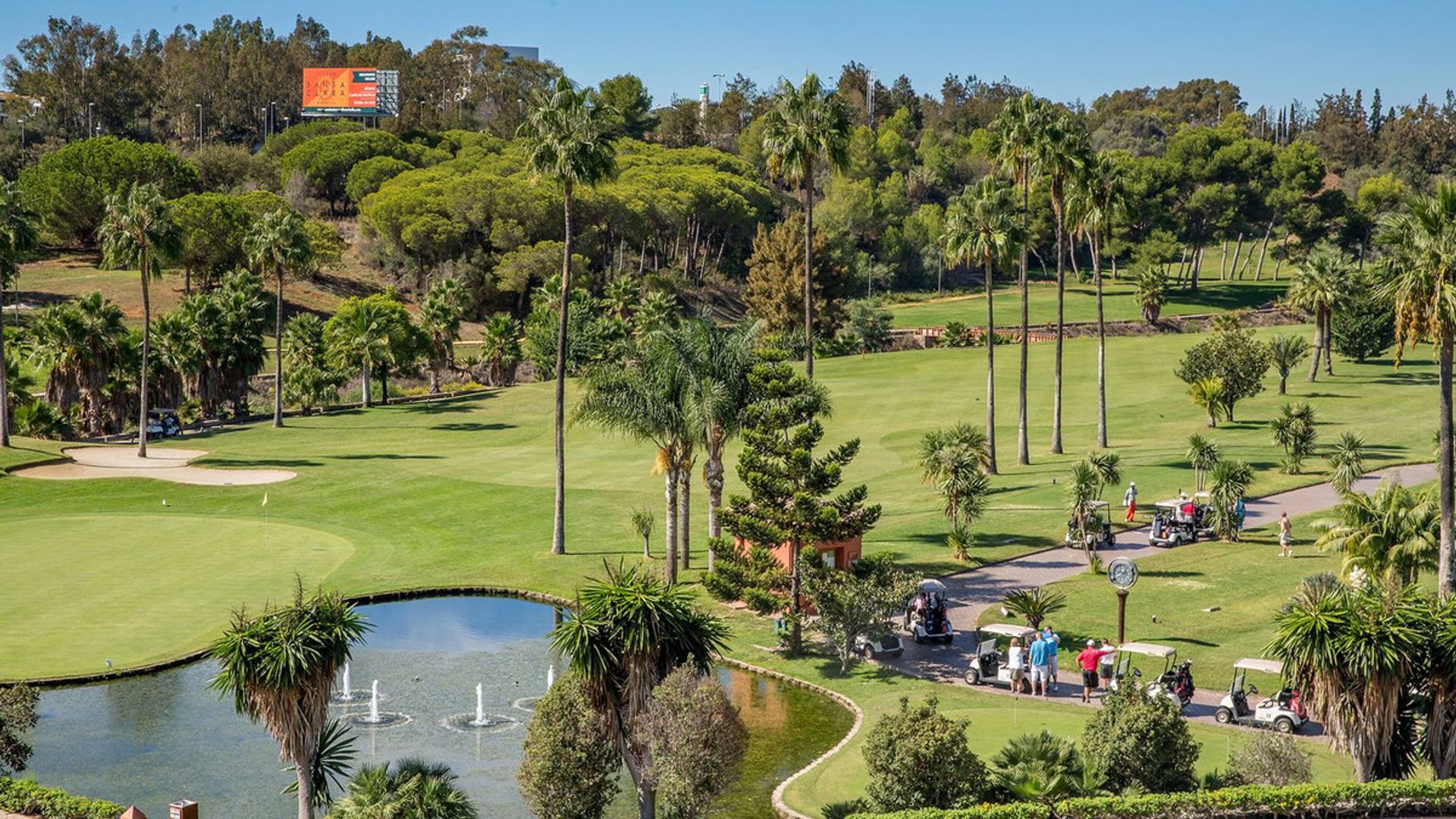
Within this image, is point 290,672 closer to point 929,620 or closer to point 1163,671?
point 929,620

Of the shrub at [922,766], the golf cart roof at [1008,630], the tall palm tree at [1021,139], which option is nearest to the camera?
the shrub at [922,766]

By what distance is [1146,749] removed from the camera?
23828 mm

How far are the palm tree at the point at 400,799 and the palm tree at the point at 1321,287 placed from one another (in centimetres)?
6530

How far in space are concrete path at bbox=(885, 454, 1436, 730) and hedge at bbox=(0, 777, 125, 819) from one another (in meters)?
18.6

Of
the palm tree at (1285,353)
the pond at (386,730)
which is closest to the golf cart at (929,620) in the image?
the pond at (386,730)

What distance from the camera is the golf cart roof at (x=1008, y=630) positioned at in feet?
115

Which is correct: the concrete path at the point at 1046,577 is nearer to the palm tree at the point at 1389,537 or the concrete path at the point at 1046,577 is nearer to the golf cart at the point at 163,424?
the palm tree at the point at 1389,537

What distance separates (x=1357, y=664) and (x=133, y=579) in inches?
1389

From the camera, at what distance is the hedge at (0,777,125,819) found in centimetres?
2338

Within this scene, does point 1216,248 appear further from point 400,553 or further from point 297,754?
point 297,754

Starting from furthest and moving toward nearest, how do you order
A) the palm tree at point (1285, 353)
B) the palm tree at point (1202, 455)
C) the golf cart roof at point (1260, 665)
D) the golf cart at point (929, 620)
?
the palm tree at point (1285, 353)
the palm tree at point (1202, 455)
the golf cart at point (929, 620)
the golf cart roof at point (1260, 665)

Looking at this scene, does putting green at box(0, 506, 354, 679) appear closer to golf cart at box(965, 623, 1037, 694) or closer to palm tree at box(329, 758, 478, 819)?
palm tree at box(329, 758, 478, 819)

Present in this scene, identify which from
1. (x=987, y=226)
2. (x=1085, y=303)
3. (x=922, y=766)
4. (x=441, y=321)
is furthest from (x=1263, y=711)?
(x=1085, y=303)

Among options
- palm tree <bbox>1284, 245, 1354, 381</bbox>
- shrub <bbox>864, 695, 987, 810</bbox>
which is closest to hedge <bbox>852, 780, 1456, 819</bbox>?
shrub <bbox>864, 695, 987, 810</bbox>
